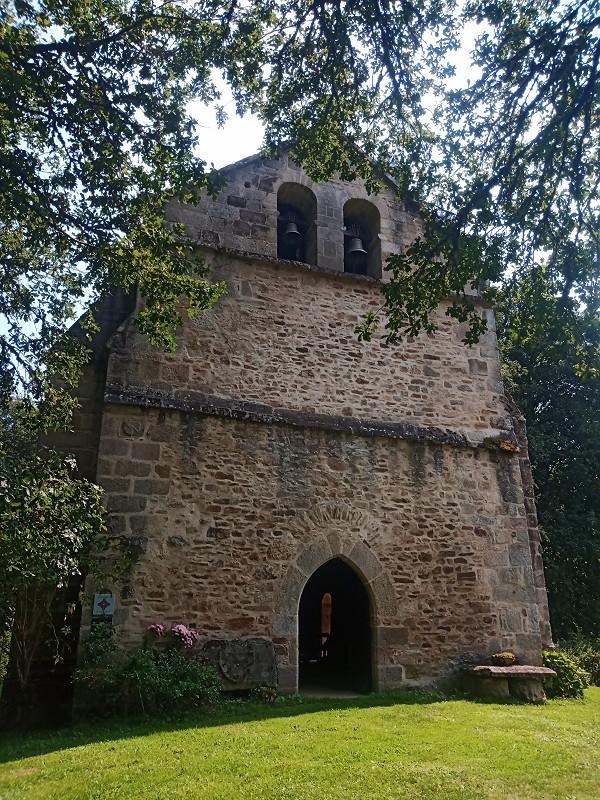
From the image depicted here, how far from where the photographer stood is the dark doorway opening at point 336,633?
357 inches

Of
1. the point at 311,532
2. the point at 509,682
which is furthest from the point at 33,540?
the point at 509,682

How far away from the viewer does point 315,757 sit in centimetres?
505

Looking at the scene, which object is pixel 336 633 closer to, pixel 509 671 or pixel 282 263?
pixel 509 671

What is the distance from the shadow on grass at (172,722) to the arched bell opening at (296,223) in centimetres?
659

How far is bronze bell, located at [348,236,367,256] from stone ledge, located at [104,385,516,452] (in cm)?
309

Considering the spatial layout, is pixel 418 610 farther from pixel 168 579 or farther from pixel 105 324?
pixel 105 324

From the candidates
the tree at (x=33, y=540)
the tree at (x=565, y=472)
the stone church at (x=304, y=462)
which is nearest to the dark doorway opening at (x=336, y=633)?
the stone church at (x=304, y=462)

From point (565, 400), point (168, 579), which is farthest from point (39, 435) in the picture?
point (565, 400)

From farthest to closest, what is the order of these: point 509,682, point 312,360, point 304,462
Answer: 1. point 312,360
2. point 304,462
3. point 509,682

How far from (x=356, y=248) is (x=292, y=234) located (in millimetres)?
1160

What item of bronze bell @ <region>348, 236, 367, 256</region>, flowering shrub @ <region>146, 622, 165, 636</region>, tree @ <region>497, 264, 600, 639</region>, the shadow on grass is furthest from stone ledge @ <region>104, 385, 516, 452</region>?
tree @ <region>497, 264, 600, 639</region>

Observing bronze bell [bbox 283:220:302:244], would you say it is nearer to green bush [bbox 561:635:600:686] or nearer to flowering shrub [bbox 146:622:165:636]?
flowering shrub [bbox 146:622:165:636]

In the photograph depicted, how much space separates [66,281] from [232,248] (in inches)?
123

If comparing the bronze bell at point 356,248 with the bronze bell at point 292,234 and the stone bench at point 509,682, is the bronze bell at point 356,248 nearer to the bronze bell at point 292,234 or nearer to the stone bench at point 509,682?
the bronze bell at point 292,234
